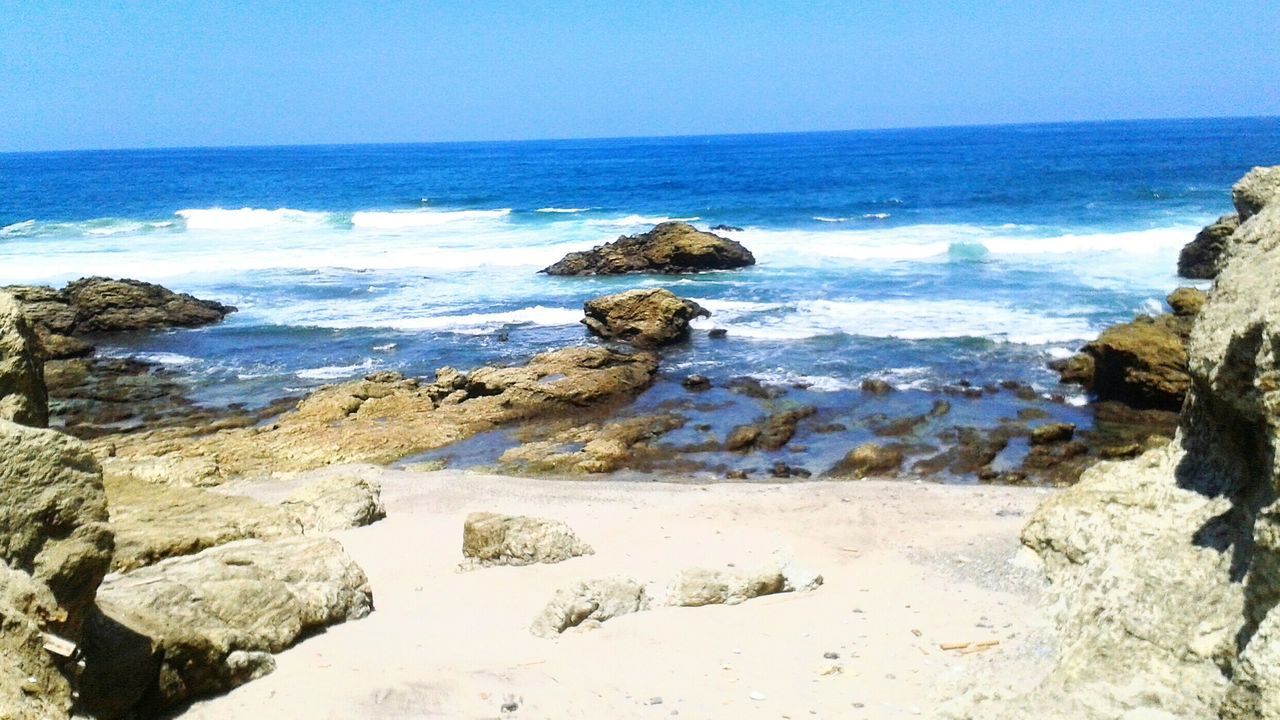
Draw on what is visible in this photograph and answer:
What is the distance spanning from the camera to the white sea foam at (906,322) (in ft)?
68.7

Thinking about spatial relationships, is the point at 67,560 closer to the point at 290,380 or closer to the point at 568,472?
the point at 568,472

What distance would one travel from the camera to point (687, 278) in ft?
100

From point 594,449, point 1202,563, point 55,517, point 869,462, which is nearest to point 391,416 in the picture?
point 594,449

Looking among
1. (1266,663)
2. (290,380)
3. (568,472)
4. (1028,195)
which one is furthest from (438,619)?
(1028,195)

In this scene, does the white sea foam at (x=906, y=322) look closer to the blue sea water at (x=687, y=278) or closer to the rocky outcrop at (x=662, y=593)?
the blue sea water at (x=687, y=278)

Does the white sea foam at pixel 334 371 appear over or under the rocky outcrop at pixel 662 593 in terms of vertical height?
under

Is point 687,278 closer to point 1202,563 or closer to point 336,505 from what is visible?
point 336,505

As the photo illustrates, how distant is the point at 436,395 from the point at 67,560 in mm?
13114

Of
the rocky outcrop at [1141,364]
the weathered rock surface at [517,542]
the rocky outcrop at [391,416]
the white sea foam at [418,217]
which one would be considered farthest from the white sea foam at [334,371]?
the white sea foam at [418,217]

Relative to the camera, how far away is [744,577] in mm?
7352

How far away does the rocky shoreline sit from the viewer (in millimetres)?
4359

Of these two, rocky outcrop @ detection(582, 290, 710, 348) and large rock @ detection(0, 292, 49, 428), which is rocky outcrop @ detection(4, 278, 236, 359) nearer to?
rocky outcrop @ detection(582, 290, 710, 348)

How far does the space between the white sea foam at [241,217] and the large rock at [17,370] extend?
155 ft

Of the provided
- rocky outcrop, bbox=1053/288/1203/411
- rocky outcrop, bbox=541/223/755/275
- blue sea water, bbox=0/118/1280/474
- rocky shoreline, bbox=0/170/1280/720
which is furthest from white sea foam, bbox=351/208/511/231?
rocky outcrop, bbox=1053/288/1203/411
